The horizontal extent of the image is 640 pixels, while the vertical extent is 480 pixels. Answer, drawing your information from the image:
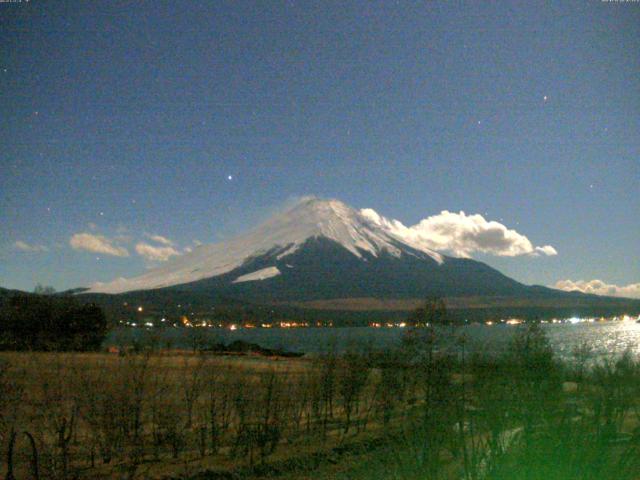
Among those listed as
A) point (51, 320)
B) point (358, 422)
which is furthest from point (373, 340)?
point (51, 320)

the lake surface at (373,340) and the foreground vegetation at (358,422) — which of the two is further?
the lake surface at (373,340)

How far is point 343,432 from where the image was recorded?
16.3 metres

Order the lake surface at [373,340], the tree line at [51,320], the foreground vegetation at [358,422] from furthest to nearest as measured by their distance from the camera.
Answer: the tree line at [51,320], the lake surface at [373,340], the foreground vegetation at [358,422]

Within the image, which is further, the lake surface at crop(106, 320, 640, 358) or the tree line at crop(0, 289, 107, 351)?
the tree line at crop(0, 289, 107, 351)

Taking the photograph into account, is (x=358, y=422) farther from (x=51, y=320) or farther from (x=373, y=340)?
(x=51, y=320)

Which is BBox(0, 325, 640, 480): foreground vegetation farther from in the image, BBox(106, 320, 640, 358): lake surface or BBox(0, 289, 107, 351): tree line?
BBox(0, 289, 107, 351): tree line

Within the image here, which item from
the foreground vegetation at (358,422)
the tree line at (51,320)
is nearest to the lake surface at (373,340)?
the foreground vegetation at (358,422)

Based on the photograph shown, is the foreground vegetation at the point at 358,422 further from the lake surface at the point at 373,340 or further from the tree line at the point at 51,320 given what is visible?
the tree line at the point at 51,320

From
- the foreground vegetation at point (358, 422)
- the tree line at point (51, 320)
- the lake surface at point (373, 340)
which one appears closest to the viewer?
the foreground vegetation at point (358, 422)

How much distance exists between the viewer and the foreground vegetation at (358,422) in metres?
4.84

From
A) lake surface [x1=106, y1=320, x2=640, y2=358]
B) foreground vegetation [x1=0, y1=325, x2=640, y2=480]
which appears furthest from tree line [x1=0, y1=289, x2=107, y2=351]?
foreground vegetation [x1=0, y1=325, x2=640, y2=480]

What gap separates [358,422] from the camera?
16297 mm

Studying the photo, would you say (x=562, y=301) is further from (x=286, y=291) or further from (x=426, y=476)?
(x=426, y=476)

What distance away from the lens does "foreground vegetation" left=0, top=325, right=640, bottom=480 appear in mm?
4836
